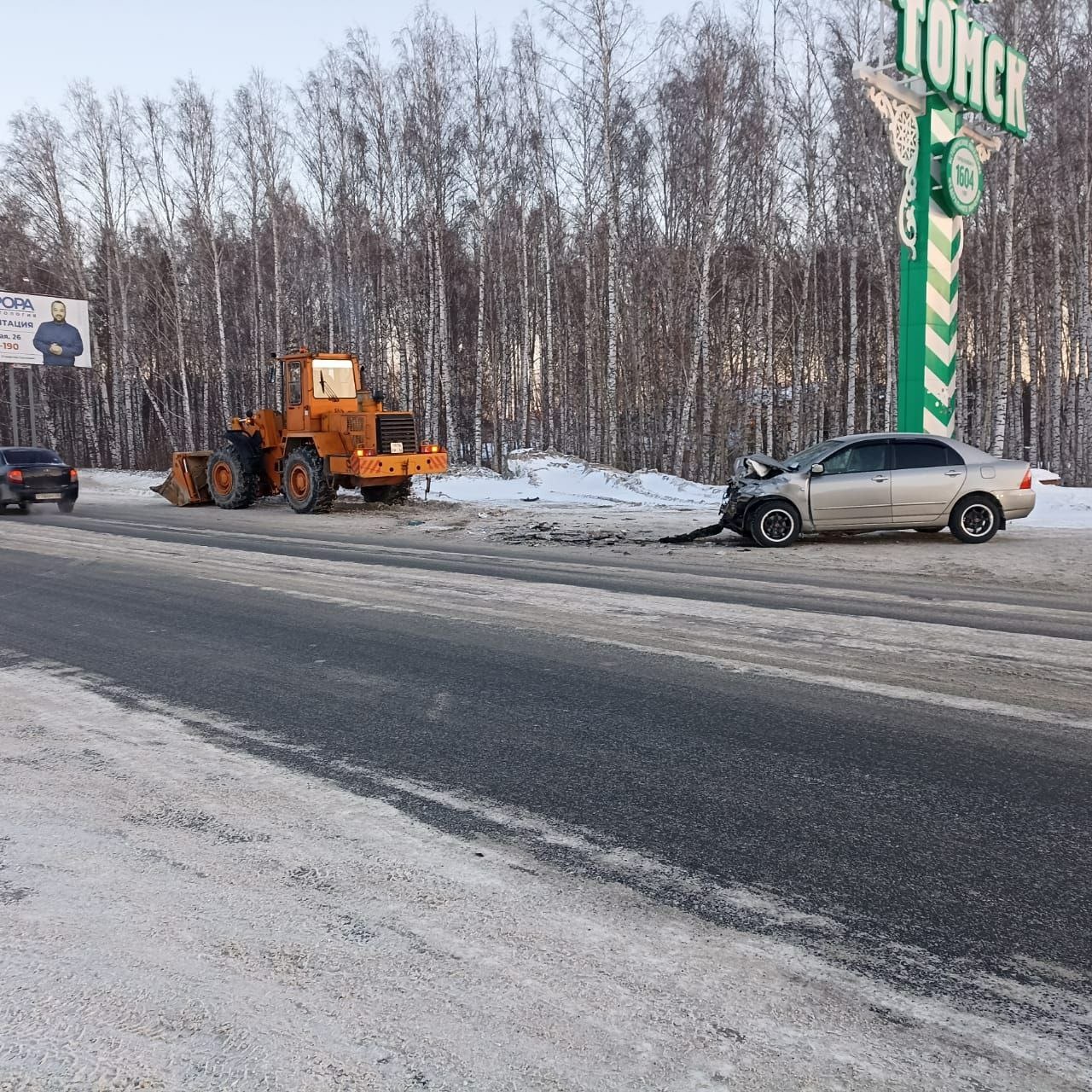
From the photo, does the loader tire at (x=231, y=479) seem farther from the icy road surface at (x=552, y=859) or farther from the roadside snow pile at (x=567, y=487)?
the icy road surface at (x=552, y=859)

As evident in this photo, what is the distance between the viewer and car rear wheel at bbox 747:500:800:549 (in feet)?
41.2

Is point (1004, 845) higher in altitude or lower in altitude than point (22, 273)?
lower

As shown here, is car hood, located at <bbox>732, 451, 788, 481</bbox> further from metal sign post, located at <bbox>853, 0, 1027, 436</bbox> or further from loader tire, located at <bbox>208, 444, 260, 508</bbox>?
loader tire, located at <bbox>208, 444, 260, 508</bbox>

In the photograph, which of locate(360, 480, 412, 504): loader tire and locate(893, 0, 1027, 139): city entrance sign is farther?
locate(360, 480, 412, 504): loader tire

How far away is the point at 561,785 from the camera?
3896mm

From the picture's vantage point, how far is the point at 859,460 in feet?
40.4

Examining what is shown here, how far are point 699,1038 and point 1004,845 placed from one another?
1617 mm

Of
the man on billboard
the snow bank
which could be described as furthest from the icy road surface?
the man on billboard

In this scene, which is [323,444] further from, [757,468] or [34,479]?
[757,468]

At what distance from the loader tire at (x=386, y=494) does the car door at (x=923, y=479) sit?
11.4m

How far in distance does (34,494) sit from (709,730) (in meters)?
20.6

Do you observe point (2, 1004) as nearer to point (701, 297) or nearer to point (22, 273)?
point (701, 297)

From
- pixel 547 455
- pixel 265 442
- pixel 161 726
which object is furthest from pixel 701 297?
pixel 161 726

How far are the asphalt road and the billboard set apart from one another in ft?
108
